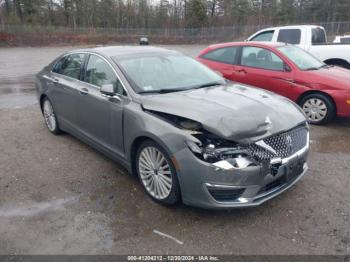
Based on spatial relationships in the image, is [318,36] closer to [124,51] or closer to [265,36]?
[265,36]

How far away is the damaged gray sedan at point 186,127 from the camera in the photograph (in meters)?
2.85

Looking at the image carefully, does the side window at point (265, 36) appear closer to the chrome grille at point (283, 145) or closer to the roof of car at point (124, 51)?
the roof of car at point (124, 51)

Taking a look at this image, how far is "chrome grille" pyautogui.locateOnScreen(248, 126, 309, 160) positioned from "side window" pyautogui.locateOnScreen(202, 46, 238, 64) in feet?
13.0

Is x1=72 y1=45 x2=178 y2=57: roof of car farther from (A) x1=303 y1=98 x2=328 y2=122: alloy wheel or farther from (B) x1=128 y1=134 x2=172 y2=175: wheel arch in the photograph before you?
(A) x1=303 y1=98 x2=328 y2=122: alloy wheel

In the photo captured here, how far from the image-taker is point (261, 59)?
21.6ft

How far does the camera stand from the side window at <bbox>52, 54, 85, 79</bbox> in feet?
15.2

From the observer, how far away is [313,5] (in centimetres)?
5450

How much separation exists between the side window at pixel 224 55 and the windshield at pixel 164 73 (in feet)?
8.88

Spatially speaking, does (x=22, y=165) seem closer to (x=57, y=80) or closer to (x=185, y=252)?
(x=57, y=80)

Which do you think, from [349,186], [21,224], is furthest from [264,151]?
[21,224]

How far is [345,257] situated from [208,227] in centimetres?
119

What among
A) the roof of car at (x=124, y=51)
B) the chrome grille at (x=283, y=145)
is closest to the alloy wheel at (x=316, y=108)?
the chrome grille at (x=283, y=145)

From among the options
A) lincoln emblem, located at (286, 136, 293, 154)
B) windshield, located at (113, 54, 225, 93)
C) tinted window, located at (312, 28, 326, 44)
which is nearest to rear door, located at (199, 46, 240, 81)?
windshield, located at (113, 54, 225, 93)

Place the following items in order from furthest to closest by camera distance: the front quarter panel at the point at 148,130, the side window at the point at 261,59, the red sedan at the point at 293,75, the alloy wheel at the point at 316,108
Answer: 1. the side window at the point at 261,59
2. the alloy wheel at the point at 316,108
3. the red sedan at the point at 293,75
4. the front quarter panel at the point at 148,130
